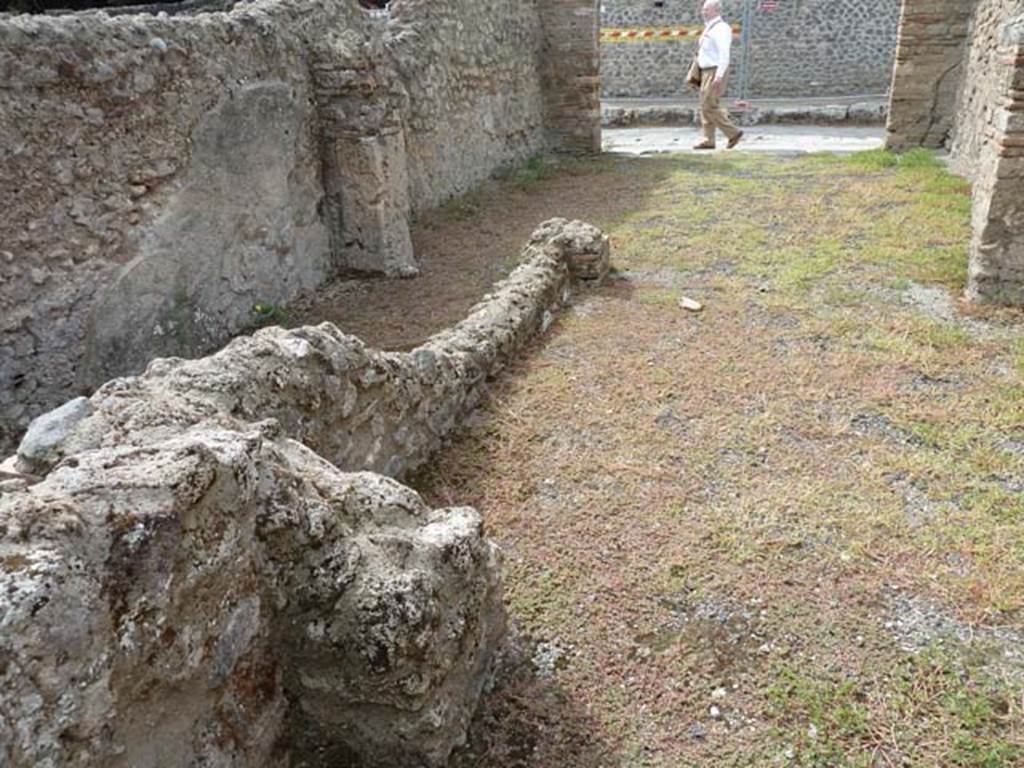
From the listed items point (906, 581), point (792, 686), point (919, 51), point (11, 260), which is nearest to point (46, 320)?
point (11, 260)

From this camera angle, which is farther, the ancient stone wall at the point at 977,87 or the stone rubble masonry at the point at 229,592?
the ancient stone wall at the point at 977,87

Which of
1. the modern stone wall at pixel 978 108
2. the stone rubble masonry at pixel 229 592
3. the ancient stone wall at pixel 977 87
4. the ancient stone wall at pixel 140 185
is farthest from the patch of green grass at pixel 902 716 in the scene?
the ancient stone wall at pixel 977 87

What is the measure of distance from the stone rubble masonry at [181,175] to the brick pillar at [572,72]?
4562 mm

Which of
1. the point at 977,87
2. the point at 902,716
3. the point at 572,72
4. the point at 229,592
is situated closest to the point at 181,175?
the point at 229,592

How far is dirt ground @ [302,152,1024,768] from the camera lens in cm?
247

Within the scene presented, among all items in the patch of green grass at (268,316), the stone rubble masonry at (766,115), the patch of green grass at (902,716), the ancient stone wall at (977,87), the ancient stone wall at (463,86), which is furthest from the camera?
the stone rubble masonry at (766,115)

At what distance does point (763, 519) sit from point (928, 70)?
9569 mm

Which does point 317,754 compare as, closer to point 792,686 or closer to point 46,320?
point 792,686

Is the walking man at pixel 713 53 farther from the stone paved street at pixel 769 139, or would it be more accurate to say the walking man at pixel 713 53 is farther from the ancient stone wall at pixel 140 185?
the ancient stone wall at pixel 140 185

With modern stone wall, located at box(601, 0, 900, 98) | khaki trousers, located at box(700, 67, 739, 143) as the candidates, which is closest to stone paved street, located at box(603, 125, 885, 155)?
khaki trousers, located at box(700, 67, 739, 143)

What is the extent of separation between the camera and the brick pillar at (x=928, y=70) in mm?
10328

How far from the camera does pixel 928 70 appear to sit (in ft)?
34.8

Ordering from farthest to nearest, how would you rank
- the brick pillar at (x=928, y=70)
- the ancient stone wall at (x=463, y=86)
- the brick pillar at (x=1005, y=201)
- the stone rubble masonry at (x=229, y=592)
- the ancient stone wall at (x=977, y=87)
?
1. the brick pillar at (x=928, y=70)
2. the ancient stone wall at (x=463, y=86)
3. the ancient stone wall at (x=977, y=87)
4. the brick pillar at (x=1005, y=201)
5. the stone rubble masonry at (x=229, y=592)

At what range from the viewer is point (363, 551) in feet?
7.00
